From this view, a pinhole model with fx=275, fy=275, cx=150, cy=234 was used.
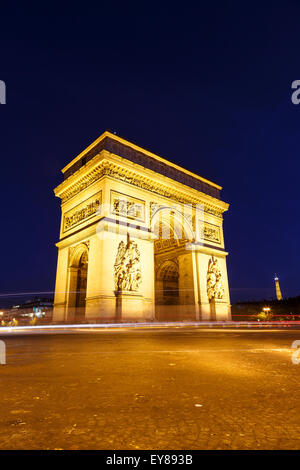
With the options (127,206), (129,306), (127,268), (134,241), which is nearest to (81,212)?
(127,206)

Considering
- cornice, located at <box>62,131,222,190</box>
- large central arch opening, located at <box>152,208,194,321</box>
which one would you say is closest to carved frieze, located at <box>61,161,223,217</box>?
large central arch opening, located at <box>152,208,194,321</box>

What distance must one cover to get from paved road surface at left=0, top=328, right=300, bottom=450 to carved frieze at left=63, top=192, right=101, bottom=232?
13.4 meters

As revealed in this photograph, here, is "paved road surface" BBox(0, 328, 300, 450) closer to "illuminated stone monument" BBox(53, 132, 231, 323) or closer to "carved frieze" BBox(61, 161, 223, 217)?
"illuminated stone monument" BBox(53, 132, 231, 323)

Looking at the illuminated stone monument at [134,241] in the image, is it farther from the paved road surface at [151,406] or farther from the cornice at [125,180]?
the paved road surface at [151,406]

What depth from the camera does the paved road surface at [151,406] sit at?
1.09 meters

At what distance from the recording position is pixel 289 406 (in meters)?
1.55

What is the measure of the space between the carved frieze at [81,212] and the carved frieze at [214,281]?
9.29 metres

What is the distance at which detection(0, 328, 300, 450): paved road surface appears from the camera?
3.58 ft

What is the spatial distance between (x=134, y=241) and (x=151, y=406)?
14.3 m

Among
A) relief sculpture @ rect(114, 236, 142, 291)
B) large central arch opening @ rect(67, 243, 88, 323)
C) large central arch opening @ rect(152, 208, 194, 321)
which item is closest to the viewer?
relief sculpture @ rect(114, 236, 142, 291)

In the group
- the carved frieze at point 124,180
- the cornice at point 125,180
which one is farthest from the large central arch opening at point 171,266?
the cornice at point 125,180
